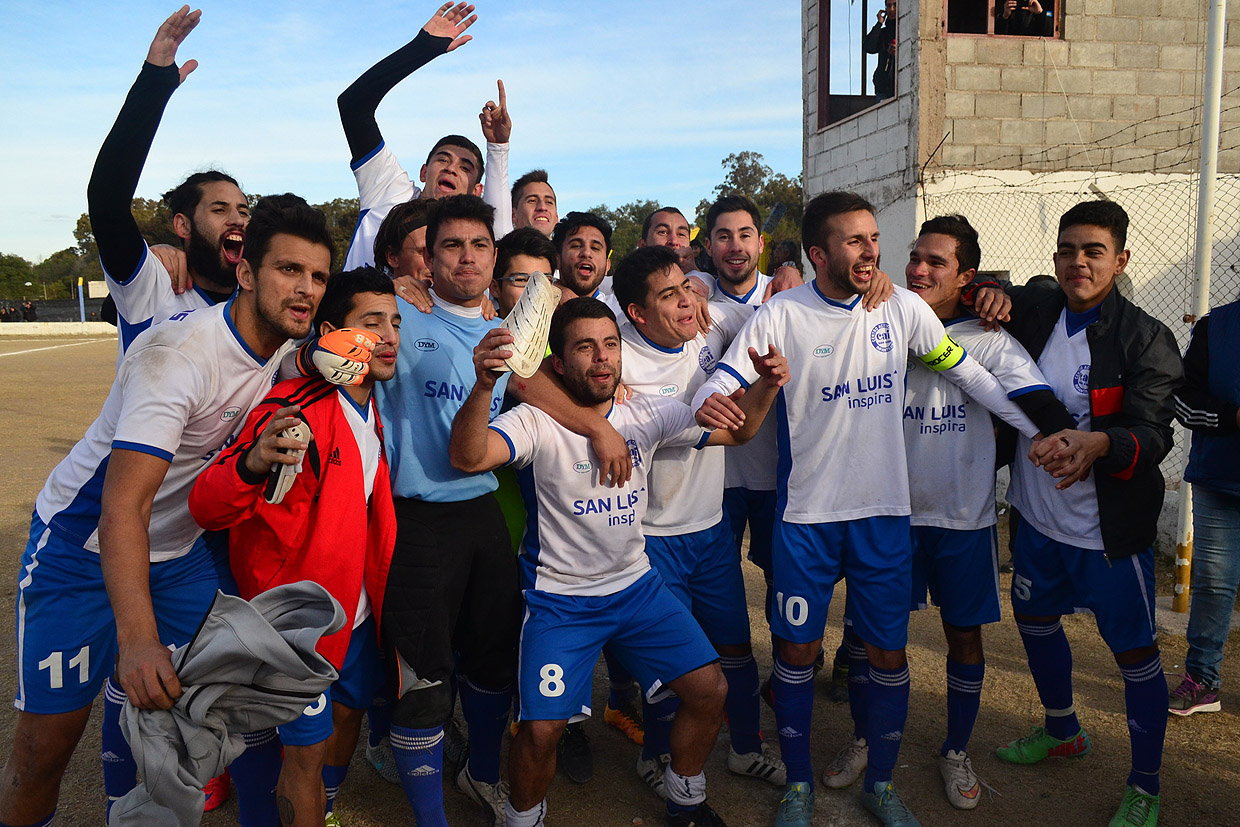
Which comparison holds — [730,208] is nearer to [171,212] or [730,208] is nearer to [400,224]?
[400,224]

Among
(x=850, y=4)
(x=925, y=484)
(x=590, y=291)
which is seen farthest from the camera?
(x=850, y=4)

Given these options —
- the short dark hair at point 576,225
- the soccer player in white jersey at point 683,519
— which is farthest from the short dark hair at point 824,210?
the short dark hair at point 576,225

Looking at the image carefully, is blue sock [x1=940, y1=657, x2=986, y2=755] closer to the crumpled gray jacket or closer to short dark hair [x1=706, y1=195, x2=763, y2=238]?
short dark hair [x1=706, y1=195, x2=763, y2=238]

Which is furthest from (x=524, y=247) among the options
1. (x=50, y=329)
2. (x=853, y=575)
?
(x=50, y=329)

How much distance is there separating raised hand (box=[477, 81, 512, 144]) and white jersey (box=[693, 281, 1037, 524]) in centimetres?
210

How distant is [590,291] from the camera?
4.37 meters

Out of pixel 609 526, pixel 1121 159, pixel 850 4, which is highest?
pixel 850 4

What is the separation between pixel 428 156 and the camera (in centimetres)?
473

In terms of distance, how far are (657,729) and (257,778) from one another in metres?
1.62

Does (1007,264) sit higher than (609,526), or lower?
higher

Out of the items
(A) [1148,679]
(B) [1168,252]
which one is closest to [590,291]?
(A) [1148,679]

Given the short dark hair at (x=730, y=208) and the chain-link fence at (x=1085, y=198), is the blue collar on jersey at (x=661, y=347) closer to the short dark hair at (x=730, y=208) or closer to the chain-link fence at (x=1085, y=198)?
the short dark hair at (x=730, y=208)

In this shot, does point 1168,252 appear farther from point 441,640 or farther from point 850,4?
point 441,640

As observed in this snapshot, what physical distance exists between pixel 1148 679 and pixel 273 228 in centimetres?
362
